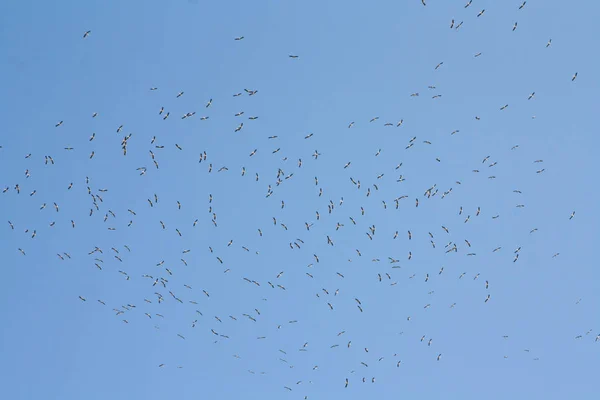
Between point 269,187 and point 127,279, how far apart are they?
7440 millimetres

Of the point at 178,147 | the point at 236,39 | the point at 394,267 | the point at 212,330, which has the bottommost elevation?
the point at 212,330

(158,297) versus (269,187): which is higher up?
(269,187)

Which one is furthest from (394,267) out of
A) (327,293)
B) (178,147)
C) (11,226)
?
(11,226)

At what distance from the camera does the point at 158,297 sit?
4244 cm

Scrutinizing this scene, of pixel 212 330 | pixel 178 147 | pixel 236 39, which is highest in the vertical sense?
pixel 236 39

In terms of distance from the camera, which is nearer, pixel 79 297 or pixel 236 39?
pixel 236 39

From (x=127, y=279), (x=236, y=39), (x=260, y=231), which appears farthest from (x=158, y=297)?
(x=236, y=39)

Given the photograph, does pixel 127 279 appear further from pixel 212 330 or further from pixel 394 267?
pixel 394 267

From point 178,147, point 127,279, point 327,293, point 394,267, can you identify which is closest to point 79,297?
point 127,279

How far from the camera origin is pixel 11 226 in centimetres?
4284

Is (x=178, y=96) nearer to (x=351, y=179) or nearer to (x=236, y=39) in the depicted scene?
(x=236, y=39)

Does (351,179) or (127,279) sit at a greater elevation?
(351,179)

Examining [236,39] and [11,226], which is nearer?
[236,39]

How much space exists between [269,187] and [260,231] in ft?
6.97
